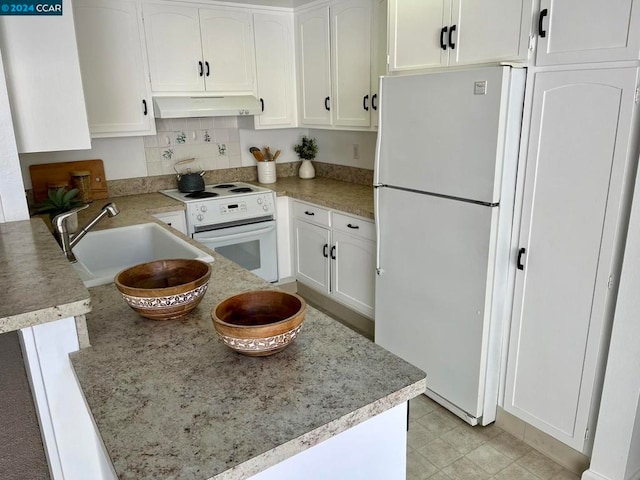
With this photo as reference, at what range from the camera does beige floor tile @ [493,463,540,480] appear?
6.63ft

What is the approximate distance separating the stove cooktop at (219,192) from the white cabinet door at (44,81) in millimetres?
997

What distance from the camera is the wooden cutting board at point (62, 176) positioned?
3.16 m

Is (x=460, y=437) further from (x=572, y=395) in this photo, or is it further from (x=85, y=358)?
(x=85, y=358)

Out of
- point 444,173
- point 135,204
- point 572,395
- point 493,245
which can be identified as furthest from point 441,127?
point 135,204

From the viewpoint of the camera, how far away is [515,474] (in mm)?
2039

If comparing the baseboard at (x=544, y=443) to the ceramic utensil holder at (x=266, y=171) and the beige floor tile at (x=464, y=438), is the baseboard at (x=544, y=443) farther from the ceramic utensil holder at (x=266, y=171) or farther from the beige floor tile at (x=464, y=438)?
the ceramic utensil holder at (x=266, y=171)

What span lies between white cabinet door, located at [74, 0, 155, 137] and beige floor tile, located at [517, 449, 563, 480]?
2985 mm

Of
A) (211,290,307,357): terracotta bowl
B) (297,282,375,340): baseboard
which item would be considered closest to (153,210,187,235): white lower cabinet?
(297,282,375,340): baseboard

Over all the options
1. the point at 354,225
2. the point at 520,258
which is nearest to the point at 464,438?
the point at 520,258

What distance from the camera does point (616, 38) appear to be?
5.20 feet

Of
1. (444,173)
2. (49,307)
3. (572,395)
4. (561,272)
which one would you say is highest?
(444,173)

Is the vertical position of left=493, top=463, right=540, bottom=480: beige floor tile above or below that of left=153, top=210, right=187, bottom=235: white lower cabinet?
below

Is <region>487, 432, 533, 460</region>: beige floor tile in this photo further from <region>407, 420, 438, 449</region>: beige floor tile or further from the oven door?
the oven door

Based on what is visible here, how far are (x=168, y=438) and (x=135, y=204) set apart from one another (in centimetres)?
261
